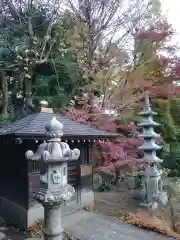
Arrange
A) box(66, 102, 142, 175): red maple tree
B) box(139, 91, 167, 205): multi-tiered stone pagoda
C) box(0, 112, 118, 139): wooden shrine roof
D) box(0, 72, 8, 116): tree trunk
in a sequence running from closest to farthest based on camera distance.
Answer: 1. box(0, 112, 118, 139): wooden shrine roof
2. box(139, 91, 167, 205): multi-tiered stone pagoda
3. box(66, 102, 142, 175): red maple tree
4. box(0, 72, 8, 116): tree trunk

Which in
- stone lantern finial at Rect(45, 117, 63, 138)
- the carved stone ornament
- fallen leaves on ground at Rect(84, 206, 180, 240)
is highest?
stone lantern finial at Rect(45, 117, 63, 138)

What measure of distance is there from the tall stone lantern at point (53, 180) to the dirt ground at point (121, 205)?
4.51m

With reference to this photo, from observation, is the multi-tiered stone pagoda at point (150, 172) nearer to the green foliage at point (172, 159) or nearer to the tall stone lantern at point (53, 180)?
the tall stone lantern at point (53, 180)

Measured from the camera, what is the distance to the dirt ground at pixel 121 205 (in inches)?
318

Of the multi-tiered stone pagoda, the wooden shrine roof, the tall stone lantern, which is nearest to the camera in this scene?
the tall stone lantern

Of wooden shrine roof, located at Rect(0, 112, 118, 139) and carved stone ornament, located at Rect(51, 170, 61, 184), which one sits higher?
wooden shrine roof, located at Rect(0, 112, 118, 139)

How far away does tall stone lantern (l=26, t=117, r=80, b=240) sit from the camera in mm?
3710

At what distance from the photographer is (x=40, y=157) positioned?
12.6ft

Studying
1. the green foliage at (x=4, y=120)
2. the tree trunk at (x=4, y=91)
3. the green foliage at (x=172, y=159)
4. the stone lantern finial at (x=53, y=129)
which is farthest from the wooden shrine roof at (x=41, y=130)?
the green foliage at (x=172, y=159)

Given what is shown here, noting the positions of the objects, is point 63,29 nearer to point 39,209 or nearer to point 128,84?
point 128,84

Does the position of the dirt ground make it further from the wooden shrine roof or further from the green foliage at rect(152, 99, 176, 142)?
the green foliage at rect(152, 99, 176, 142)

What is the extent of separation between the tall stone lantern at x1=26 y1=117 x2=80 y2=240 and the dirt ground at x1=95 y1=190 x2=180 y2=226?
4.51 meters

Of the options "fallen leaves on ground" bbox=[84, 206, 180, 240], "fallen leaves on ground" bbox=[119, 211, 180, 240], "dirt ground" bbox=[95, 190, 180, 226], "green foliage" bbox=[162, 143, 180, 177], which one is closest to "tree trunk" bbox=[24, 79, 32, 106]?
"dirt ground" bbox=[95, 190, 180, 226]

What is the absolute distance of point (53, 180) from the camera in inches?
152
